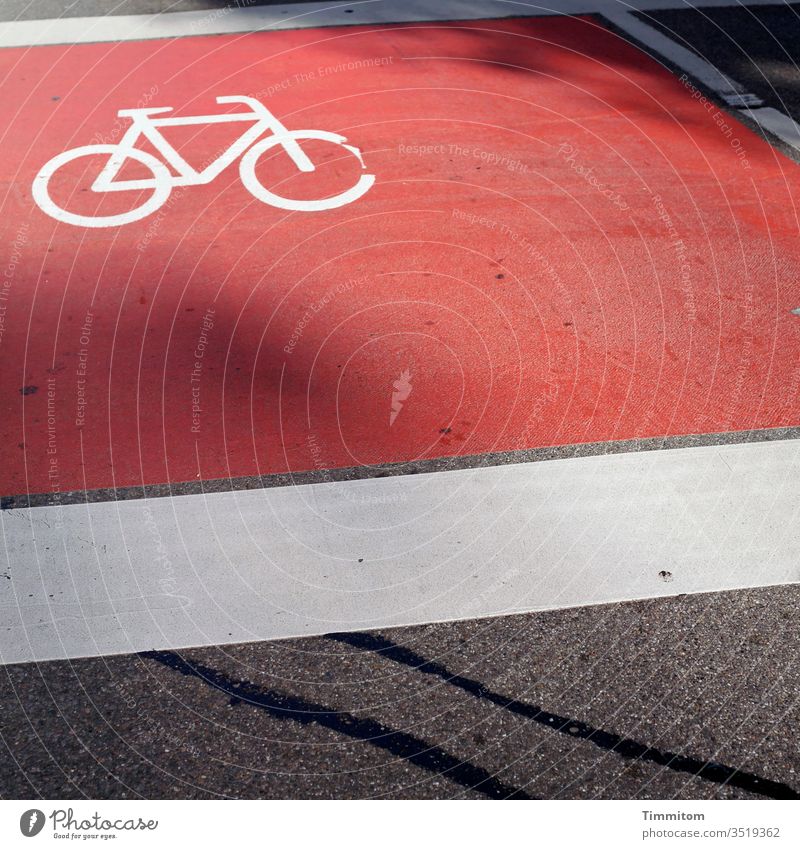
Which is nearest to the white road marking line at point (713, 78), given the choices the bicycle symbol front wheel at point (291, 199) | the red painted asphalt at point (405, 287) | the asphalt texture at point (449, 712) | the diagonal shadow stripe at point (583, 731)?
the red painted asphalt at point (405, 287)

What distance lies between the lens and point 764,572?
356 cm

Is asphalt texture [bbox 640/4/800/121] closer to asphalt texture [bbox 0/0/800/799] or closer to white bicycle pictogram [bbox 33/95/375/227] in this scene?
white bicycle pictogram [bbox 33/95/375/227]

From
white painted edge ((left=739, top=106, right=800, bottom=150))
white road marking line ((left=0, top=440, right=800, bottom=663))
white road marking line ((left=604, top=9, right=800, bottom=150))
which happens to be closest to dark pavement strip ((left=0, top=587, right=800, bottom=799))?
white road marking line ((left=0, top=440, right=800, bottom=663))

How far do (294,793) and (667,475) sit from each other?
209 cm

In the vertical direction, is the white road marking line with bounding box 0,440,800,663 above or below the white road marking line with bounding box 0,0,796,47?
below

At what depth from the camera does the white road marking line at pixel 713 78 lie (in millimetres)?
7410

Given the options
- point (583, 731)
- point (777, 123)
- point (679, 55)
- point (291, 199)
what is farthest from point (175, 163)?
point (583, 731)

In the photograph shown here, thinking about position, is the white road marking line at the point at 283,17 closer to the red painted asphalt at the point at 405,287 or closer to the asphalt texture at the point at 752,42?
the asphalt texture at the point at 752,42

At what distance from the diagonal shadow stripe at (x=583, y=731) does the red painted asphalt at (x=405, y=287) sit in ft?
3.63

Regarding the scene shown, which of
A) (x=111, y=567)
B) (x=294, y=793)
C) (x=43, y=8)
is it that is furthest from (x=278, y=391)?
(x=43, y=8)

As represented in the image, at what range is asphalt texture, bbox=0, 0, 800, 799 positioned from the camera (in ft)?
9.27

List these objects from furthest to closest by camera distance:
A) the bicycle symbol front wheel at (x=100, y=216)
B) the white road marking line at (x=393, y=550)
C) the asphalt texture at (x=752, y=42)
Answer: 1. the asphalt texture at (x=752, y=42)
2. the bicycle symbol front wheel at (x=100, y=216)
3. the white road marking line at (x=393, y=550)

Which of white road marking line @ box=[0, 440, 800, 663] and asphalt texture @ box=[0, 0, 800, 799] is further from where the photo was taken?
white road marking line @ box=[0, 440, 800, 663]

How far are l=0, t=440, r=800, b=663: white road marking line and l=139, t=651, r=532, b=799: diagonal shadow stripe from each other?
0.48 ft
